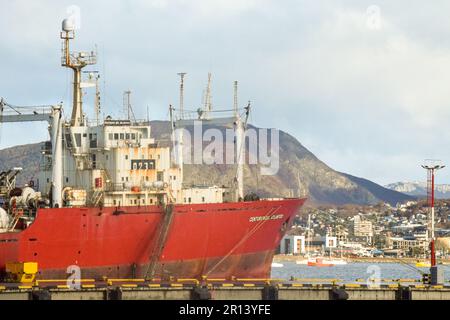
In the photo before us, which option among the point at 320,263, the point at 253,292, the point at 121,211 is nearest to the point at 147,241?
the point at 121,211

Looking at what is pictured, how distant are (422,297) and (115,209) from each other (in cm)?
2195

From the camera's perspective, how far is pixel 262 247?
80250mm

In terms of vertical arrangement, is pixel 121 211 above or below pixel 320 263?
above

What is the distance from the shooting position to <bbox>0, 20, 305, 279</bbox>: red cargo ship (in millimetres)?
68812

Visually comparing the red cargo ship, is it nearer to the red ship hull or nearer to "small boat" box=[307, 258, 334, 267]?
the red ship hull

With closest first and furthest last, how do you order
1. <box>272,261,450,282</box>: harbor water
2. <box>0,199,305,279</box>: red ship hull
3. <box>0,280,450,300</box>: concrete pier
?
<box>0,280,450,300</box>: concrete pier → <box>0,199,305,279</box>: red ship hull → <box>272,261,450,282</box>: harbor water

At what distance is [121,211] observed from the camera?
71000 millimetres

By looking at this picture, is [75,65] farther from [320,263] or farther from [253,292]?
[320,263]

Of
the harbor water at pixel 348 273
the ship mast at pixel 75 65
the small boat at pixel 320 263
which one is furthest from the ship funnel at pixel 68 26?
the small boat at pixel 320 263

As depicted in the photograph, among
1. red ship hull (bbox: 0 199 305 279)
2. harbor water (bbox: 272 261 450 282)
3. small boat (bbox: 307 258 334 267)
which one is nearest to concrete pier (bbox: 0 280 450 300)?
red ship hull (bbox: 0 199 305 279)

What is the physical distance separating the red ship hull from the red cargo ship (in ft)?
0.19

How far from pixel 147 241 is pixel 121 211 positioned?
2.67 m

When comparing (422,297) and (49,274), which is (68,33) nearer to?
(49,274)

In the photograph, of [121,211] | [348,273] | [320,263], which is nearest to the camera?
[121,211]
